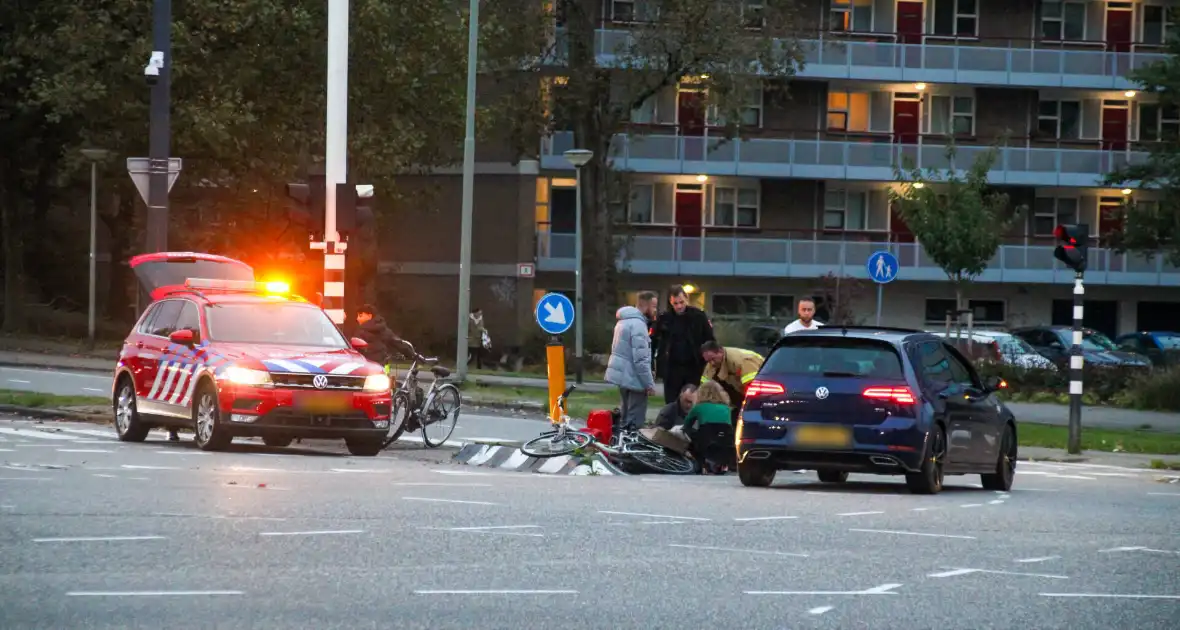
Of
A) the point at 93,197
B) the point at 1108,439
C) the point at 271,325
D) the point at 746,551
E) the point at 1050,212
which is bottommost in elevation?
the point at 1108,439

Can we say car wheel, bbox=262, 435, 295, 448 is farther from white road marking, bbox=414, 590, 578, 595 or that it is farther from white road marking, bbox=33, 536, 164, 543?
white road marking, bbox=414, 590, 578, 595

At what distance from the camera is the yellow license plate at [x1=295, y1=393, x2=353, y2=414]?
20547mm

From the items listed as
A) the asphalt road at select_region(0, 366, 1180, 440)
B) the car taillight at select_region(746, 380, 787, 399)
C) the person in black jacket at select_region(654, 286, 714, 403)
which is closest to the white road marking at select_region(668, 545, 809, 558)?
the car taillight at select_region(746, 380, 787, 399)

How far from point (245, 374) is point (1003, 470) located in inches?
295

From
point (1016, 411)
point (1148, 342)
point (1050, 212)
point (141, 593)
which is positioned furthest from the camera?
point (1050, 212)

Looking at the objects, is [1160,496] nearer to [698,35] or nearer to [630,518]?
[630,518]

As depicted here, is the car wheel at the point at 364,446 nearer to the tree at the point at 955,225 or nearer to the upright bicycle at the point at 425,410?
the upright bicycle at the point at 425,410

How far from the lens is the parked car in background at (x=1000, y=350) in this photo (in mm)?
42266

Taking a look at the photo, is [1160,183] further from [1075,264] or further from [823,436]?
[823,436]

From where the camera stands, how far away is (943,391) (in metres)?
18.1

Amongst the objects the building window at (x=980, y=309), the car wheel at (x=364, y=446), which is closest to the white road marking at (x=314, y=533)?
the car wheel at (x=364, y=446)

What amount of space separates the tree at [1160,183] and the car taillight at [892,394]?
38797 mm

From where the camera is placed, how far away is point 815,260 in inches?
2532

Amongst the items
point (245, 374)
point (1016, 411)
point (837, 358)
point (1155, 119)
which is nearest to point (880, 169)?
point (1155, 119)
